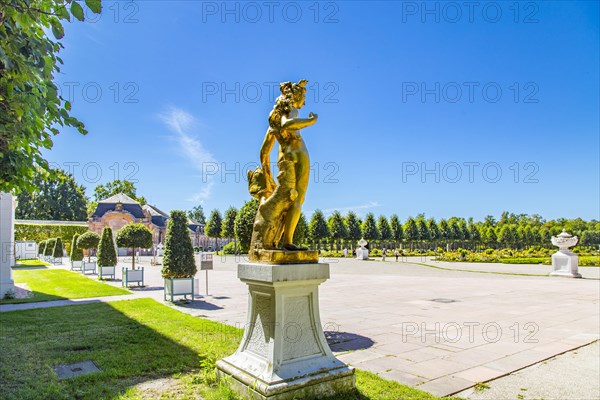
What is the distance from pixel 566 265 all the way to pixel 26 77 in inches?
860

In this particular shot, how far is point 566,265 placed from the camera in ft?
61.2

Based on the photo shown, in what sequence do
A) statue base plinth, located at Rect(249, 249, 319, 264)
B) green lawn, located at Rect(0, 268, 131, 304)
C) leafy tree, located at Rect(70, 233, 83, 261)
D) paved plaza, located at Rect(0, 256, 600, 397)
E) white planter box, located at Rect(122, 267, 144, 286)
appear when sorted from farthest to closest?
1. leafy tree, located at Rect(70, 233, 83, 261)
2. white planter box, located at Rect(122, 267, 144, 286)
3. green lawn, located at Rect(0, 268, 131, 304)
4. paved plaza, located at Rect(0, 256, 600, 397)
5. statue base plinth, located at Rect(249, 249, 319, 264)

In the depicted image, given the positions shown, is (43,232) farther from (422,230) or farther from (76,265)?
(422,230)

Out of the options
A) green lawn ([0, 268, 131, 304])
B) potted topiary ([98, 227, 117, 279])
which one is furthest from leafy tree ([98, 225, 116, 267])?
green lawn ([0, 268, 131, 304])

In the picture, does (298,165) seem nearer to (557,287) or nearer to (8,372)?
(8,372)

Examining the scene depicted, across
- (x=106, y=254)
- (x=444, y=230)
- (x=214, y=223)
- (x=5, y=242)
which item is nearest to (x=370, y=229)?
(x=444, y=230)

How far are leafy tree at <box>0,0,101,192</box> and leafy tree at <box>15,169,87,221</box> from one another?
65072 millimetres

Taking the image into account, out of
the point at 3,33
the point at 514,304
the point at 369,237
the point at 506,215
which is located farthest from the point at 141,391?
the point at 506,215

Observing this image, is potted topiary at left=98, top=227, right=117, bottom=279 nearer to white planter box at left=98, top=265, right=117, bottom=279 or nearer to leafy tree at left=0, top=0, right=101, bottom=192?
white planter box at left=98, top=265, right=117, bottom=279

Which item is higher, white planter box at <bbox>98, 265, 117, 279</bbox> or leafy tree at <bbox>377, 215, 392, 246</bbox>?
leafy tree at <bbox>377, 215, 392, 246</bbox>

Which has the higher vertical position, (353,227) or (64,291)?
(353,227)

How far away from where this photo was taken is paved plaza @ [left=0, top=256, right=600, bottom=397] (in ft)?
17.0

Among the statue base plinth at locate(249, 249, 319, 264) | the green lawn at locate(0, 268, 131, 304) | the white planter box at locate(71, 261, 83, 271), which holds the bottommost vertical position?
the white planter box at locate(71, 261, 83, 271)

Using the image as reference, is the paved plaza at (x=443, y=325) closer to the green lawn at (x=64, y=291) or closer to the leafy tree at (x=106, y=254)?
the green lawn at (x=64, y=291)
